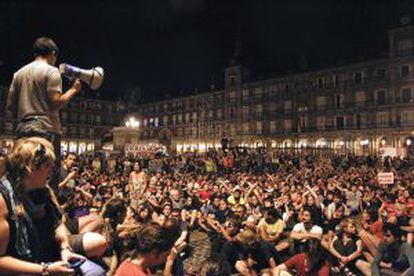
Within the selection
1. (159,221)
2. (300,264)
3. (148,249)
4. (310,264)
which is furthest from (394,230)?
(148,249)

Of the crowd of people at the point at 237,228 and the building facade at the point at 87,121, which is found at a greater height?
the building facade at the point at 87,121

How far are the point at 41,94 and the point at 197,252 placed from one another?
8342 millimetres

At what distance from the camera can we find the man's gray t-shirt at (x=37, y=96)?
3.89 meters

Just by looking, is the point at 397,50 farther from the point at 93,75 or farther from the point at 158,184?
the point at 93,75

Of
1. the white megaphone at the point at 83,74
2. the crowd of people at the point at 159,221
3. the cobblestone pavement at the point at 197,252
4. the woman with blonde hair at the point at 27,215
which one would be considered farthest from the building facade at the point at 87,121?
the woman with blonde hair at the point at 27,215

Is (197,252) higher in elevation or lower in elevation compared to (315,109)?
lower

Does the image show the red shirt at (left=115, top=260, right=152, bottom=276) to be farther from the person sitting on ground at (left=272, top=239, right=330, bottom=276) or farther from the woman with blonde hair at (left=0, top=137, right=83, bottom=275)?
the person sitting on ground at (left=272, top=239, right=330, bottom=276)

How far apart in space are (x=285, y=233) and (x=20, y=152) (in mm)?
9377

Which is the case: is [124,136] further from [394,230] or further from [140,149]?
[394,230]

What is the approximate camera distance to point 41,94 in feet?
13.0

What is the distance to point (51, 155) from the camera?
2.49m

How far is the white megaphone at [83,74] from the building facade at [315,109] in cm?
4100

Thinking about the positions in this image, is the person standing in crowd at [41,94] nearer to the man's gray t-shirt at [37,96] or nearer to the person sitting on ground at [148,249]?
the man's gray t-shirt at [37,96]

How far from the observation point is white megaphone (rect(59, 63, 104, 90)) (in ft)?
12.3
